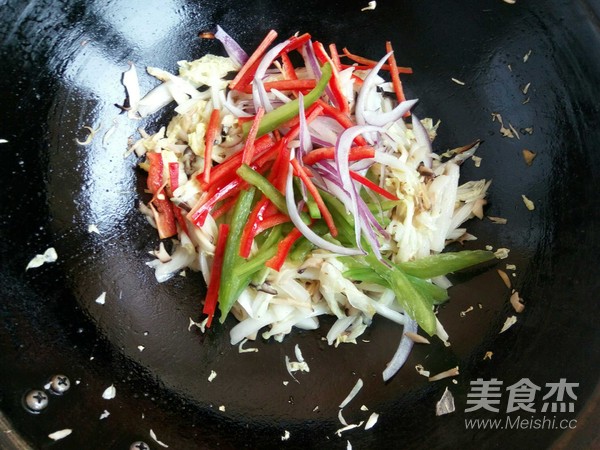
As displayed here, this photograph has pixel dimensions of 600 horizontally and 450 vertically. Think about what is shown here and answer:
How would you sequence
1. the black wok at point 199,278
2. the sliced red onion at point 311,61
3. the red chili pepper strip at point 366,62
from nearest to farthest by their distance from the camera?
1. the black wok at point 199,278
2. the sliced red onion at point 311,61
3. the red chili pepper strip at point 366,62

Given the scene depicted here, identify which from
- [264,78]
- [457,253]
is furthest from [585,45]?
[264,78]

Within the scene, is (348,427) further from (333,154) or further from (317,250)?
(333,154)

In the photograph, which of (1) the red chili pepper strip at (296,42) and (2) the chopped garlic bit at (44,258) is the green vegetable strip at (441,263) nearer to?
(1) the red chili pepper strip at (296,42)

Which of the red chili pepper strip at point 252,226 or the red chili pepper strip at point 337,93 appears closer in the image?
the red chili pepper strip at point 252,226

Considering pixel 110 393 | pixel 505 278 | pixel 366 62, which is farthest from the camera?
pixel 366 62

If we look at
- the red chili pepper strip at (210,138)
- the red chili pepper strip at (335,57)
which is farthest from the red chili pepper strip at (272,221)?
the red chili pepper strip at (335,57)

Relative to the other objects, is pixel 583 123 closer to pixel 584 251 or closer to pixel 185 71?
pixel 584 251

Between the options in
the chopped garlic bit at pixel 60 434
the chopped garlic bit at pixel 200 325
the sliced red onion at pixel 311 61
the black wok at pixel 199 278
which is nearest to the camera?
the chopped garlic bit at pixel 60 434

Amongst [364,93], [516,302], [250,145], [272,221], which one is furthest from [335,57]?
[516,302]
